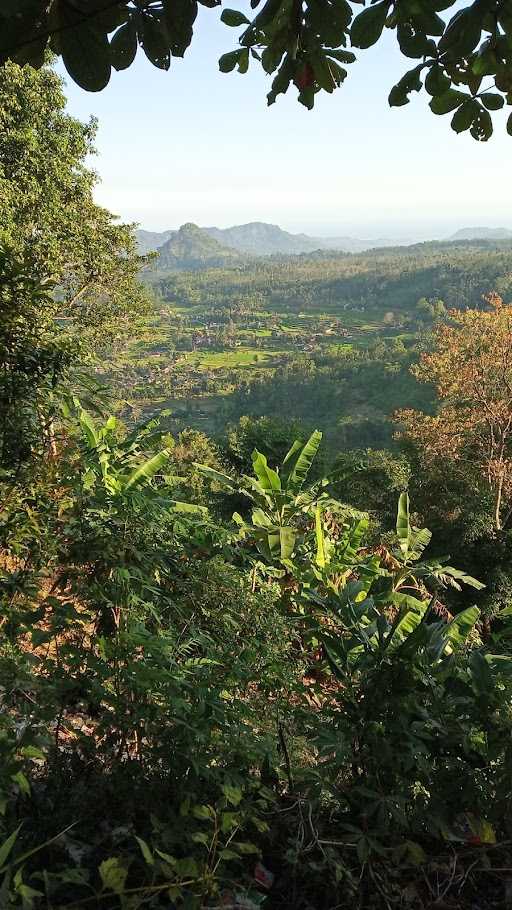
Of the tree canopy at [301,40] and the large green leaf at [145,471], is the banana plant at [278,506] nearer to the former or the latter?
the large green leaf at [145,471]

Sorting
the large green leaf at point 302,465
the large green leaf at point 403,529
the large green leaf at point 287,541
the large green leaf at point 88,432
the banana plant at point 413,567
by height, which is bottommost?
the banana plant at point 413,567

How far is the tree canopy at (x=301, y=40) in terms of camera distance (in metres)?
0.92

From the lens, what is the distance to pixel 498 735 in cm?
129

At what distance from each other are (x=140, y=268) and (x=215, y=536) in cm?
1003

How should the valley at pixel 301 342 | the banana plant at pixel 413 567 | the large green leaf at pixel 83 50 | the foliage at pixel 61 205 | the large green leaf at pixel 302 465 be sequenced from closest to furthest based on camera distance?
1. the large green leaf at pixel 83 50
2. the banana plant at pixel 413 567
3. the large green leaf at pixel 302 465
4. the foliage at pixel 61 205
5. the valley at pixel 301 342

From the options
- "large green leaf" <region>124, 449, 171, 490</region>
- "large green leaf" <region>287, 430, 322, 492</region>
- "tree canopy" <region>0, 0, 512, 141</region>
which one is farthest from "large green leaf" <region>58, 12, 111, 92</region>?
"large green leaf" <region>287, 430, 322, 492</region>

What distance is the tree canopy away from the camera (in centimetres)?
92

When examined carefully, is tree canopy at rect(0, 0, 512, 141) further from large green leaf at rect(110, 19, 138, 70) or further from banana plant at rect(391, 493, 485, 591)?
banana plant at rect(391, 493, 485, 591)

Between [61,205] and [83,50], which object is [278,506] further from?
[61,205]

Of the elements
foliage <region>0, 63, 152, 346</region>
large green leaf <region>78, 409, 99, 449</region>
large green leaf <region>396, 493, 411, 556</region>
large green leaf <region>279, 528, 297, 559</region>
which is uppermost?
foliage <region>0, 63, 152, 346</region>

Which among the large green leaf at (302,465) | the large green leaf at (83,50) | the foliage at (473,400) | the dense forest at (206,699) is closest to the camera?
the large green leaf at (83,50)

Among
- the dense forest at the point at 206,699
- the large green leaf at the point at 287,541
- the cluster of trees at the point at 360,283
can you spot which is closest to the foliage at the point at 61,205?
the large green leaf at the point at 287,541

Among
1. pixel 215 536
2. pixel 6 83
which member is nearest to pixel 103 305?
pixel 6 83

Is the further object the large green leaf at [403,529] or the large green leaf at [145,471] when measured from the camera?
the large green leaf at [403,529]
